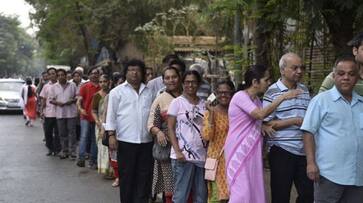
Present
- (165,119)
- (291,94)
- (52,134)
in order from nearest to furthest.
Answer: (291,94) < (165,119) < (52,134)

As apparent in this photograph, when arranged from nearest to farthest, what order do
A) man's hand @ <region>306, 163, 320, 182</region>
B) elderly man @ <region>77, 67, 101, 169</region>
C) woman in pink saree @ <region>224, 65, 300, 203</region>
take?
man's hand @ <region>306, 163, 320, 182</region> → woman in pink saree @ <region>224, 65, 300, 203</region> → elderly man @ <region>77, 67, 101, 169</region>

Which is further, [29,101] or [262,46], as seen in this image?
[29,101]

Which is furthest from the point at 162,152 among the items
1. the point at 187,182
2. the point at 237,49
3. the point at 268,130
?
the point at 237,49

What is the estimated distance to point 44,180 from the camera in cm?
886

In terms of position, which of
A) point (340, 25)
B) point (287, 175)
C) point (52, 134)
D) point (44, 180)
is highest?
point (340, 25)

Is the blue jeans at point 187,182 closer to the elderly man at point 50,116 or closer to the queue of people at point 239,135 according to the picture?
the queue of people at point 239,135

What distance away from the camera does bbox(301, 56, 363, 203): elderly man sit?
401cm

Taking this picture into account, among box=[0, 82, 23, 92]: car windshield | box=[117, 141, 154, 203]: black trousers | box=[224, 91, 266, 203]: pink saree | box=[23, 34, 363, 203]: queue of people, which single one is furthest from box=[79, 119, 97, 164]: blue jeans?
box=[0, 82, 23, 92]: car windshield

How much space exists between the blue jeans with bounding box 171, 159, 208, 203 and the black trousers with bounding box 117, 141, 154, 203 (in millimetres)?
536

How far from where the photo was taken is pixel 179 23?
19.6 metres

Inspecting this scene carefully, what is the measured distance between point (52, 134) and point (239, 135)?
707 cm

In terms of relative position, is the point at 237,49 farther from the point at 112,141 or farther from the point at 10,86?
the point at 10,86

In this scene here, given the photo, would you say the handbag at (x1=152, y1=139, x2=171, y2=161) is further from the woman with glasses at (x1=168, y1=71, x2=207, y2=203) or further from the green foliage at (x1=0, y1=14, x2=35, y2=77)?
the green foliage at (x1=0, y1=14, x2=35, y2=77)

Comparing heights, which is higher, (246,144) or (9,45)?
(9,45)
